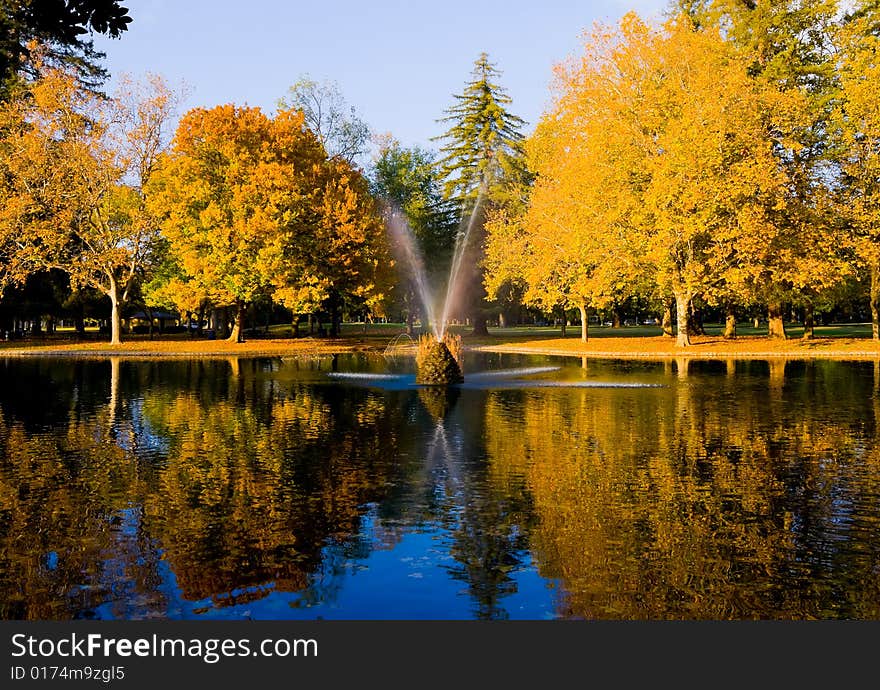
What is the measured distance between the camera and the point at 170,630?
18.4 feet

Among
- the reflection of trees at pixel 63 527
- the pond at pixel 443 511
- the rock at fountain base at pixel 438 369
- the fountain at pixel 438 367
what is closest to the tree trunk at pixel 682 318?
the fountain at pixel 438 367

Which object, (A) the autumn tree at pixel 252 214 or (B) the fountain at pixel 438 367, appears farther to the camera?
(A) the autumn tree at pixel 252 214

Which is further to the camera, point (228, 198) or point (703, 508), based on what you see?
point (228, 198)

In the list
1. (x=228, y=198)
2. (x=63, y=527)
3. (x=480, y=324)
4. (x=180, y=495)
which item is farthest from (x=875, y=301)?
(x=63, y=527)

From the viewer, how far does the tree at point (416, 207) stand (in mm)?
73312

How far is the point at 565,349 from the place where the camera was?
48188mm

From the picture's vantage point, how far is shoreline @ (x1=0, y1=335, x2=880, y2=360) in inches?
1613

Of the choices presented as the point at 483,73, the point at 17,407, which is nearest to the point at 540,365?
the point at 17,407

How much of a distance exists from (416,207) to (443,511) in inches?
2565

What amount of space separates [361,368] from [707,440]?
2307cm

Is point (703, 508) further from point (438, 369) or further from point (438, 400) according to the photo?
point (438, 369)

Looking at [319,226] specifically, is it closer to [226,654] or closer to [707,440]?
[707,440]

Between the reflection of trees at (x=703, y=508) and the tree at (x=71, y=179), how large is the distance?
4132cm

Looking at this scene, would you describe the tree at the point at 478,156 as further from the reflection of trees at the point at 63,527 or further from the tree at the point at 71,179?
the reflection of trees at the point at 63,527
